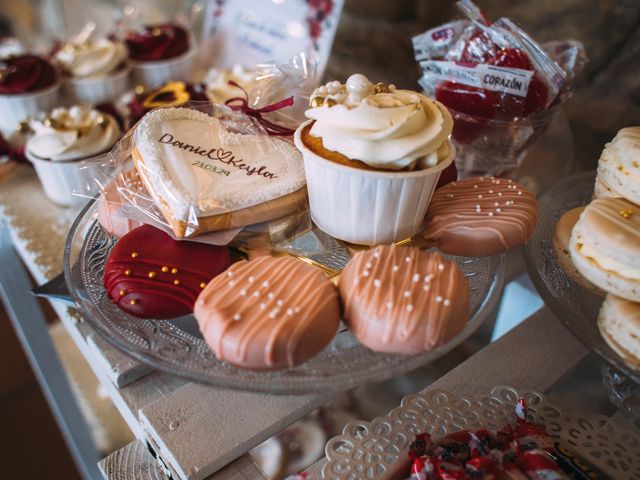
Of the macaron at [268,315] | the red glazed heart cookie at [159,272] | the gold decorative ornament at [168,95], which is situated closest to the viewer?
the macaron at [268,315]

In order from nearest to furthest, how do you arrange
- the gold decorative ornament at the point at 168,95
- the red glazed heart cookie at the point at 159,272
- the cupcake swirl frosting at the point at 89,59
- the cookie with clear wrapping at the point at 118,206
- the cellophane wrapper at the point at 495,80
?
the red glazed heart cookie at the point at 159,272 < the cookie with clear wrapping at the point at 118,206 < the cellophane wrapper at the point at 495,80 < the gold decorative ornament at the point at 168,95 < the cupcake swirl frosting at the point at 89,59

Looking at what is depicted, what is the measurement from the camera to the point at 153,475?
2.43ft

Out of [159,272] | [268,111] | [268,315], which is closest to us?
[268,315]

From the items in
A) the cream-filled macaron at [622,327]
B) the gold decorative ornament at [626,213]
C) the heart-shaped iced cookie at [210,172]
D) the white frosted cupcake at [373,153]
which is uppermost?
the white frosted cupcake at [373,153]

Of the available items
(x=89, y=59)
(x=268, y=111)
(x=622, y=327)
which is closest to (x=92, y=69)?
(x=89, y=59)

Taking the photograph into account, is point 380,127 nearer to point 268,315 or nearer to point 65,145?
point 268,315

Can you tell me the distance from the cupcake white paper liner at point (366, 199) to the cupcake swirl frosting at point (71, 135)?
22.2 inches

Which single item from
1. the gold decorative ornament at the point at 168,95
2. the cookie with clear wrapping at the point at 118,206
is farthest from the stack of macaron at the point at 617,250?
the gold decorative ornament at the point at 168,95

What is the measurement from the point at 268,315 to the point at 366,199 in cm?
20

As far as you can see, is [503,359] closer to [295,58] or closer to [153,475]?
[153,475]

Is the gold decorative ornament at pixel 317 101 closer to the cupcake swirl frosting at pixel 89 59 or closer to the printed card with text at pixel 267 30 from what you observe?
the printed card with text at pixel 267 30

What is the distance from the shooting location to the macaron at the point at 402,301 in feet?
1.95

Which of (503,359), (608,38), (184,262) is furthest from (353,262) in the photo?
(608,38)

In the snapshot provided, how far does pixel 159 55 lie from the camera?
4.65 ft
